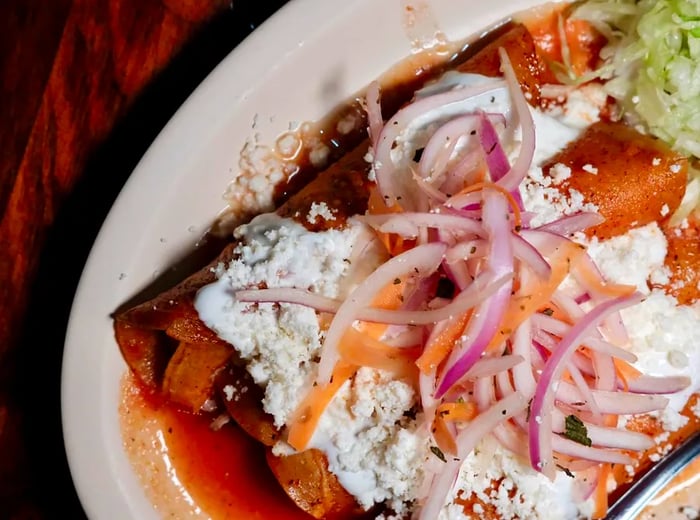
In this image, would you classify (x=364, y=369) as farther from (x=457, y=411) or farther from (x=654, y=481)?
(x=654, y=481)

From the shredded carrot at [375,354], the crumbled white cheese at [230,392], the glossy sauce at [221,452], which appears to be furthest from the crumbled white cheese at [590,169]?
the crumbled white cheese at [230,392]

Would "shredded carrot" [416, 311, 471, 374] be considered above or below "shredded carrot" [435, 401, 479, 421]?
above

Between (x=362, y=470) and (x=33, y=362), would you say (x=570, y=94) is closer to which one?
(x=362, y=470)

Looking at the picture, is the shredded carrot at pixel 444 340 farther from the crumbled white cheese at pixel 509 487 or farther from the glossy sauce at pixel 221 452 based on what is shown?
the glossy sauce at pixel 221 452

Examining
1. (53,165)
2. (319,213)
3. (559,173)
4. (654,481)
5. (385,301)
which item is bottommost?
(654,481)

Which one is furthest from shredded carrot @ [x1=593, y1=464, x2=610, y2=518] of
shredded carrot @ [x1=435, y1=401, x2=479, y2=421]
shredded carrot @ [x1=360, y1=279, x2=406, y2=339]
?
shredded carrot @ [x1=360, y1=279, x2=406, y2=339]

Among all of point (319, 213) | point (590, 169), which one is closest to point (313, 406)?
point (319, 213)

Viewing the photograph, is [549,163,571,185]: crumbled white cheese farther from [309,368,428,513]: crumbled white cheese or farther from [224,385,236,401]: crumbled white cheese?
[224,385,236,401]: crumbled white cheese
